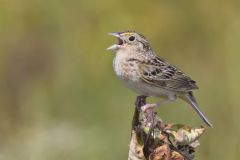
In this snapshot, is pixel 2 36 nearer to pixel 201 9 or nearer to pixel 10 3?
pixel 10 3

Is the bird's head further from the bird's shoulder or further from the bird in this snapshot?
the bird's shoulder

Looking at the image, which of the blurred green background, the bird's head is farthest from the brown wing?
the blurred green background

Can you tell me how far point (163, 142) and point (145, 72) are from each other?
7.43 ft

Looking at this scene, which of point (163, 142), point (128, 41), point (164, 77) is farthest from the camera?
point (164, 77)

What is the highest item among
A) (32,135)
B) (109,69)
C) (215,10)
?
(215,10)

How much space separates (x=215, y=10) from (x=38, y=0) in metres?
1.73

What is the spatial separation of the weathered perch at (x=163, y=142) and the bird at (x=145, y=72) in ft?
5.96

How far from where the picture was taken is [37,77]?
8859mm

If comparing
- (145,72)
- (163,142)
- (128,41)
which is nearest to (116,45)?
(128,41)

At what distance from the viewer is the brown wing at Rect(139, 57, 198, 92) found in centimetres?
652

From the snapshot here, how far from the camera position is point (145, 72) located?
6547 mm

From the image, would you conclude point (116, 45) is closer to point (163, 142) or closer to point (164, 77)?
point (164, 77)

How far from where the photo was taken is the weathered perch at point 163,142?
425cm

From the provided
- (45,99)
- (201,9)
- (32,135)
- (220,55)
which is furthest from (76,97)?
(201,9)
